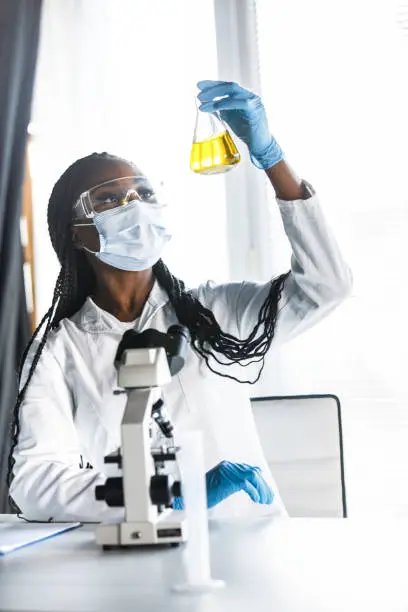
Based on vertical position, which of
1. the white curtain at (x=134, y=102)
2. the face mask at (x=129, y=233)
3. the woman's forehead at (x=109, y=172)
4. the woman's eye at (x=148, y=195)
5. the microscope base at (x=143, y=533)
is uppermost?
the white curtain at (x=134, y=102)

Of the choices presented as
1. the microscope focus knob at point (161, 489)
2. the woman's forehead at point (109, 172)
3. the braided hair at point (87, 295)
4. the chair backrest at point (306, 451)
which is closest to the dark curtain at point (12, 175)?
the braided hair at point (87, 295)

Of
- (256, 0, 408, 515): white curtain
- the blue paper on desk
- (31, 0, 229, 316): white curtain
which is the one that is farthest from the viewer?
(31, 0, 229, 316): white curtain

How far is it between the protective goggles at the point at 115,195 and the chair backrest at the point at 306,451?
58 cm

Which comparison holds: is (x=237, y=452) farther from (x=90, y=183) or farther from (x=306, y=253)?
(x=90, y=183)

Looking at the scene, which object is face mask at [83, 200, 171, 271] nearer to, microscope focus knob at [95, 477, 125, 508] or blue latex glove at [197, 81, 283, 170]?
blue latex glove at [197, 81, 283, 170]

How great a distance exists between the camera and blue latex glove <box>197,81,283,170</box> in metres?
1.63

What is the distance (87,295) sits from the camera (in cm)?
200

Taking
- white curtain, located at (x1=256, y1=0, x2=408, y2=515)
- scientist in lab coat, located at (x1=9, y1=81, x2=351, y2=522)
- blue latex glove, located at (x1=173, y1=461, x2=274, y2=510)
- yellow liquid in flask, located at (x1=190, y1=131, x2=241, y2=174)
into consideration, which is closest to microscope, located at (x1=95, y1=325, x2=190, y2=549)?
blue latex glove, located at (x1=173, y1=461, x2=274, y2=510)

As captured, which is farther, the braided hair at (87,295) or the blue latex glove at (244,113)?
the braided hair at (87,295)

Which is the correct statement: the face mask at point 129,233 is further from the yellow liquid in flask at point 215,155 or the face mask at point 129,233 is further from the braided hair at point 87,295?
the yellow liquid in flask at point 215,155

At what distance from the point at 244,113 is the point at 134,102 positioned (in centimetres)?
110

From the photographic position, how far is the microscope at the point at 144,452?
1004 millimetres

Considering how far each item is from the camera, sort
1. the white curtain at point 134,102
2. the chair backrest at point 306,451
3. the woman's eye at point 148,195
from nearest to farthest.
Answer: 1. the chair backrest at point 306,451
2. the woman's eye at point 148,195
3. the white curtain at point 134,102

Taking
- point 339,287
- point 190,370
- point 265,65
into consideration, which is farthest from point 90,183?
point 265,65
